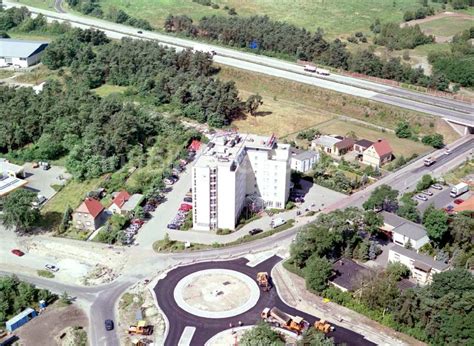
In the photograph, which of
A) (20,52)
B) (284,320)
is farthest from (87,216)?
(20,52)

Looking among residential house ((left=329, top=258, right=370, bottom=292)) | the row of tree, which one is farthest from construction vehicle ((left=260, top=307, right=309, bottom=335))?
the row of tree

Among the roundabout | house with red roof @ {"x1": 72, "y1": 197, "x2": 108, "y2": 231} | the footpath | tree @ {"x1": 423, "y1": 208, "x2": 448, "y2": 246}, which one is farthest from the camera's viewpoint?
house with red roof @ {"x1": 72, "y1": 197, "x2": 108, "y2": 231}

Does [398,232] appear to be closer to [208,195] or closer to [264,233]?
[264,233]

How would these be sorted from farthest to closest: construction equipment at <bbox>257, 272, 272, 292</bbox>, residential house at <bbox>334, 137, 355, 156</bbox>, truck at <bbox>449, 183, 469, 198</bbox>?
residential house at <bbox>334, 137, 355, 156</bbox>
truck at <bbox>449, 183, 469, 198</bbox>
construction equipment at <bbox>257, 272, 272, 292</bbox>

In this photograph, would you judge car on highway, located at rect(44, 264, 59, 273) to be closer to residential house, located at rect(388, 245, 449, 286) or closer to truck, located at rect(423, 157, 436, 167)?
residential house, located at rect(388, 245, 449, 286)

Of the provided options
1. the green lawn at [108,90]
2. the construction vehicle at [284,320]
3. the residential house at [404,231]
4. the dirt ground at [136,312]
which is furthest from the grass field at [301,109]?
the construction vehicle at [284,320]

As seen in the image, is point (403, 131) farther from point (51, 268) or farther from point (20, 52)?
point (20, 52)

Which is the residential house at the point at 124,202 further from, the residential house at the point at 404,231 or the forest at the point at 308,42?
the forest at the point at 308,42
